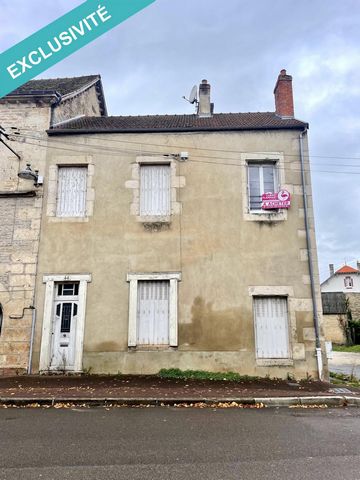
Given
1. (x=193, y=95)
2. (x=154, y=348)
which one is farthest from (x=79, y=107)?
(x=154, y=348)

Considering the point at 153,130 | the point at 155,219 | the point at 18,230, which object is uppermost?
the point at 153,130

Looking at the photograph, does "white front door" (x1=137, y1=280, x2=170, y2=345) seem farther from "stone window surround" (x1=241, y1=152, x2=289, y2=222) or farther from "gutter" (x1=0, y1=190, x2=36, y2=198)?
"gutter" (x1=0, y1=190, x2=36, y2=198)

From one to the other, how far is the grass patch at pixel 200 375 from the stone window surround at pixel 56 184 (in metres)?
4.57

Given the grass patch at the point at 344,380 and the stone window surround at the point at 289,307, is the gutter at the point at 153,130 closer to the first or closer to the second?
the stone window surround at the point at 289,307

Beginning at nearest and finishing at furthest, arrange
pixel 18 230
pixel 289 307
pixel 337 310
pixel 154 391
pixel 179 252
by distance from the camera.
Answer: pixel 154 391 → pixel 289 307 → pixel 179 252 → pixel 18 230 → pixel 337 310

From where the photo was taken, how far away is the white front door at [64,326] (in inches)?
417

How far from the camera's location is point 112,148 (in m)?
11.8

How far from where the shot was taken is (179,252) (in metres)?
11.0

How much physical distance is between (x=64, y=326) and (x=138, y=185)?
4.28 m

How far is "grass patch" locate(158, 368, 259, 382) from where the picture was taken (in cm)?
1007

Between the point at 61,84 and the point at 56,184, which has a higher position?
the point at 61,84

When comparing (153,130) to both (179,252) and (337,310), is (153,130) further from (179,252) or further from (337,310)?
(337,310)

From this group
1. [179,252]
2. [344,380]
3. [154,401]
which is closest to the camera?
[154,401]

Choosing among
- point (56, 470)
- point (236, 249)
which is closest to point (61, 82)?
point (236, 249)
